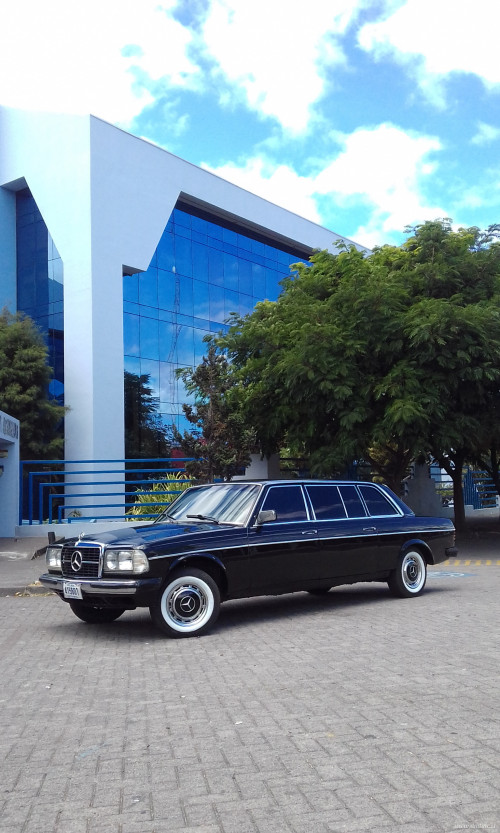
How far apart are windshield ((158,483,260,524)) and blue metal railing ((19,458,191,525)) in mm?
8123

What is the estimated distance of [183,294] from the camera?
34250 mm

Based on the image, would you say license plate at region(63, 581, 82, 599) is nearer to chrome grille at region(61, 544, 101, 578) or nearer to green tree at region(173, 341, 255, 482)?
chrome grille at region(61, 544, 101, 578)

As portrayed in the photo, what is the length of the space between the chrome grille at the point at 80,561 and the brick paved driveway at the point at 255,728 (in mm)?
696

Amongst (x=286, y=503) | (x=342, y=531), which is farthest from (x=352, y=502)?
(x=286, y=503)

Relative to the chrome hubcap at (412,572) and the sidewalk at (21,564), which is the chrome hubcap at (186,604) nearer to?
the chrome hubcap at (412,572)

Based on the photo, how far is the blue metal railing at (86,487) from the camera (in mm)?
18828

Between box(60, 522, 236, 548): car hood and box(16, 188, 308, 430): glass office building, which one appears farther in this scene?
box(16, 188, 308, 430): glass office building

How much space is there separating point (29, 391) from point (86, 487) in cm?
377

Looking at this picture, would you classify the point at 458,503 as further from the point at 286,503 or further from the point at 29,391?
the point at 286,503

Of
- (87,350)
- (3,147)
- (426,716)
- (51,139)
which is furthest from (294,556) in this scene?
(3,147)

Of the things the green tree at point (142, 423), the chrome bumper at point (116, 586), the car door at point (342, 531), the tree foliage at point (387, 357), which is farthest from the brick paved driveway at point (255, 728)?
the green tree at point (142, 423)

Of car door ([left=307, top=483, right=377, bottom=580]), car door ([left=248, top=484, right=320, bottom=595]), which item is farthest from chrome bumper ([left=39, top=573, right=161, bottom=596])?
car door ([left=307, top=483, right=377, bottom=580])

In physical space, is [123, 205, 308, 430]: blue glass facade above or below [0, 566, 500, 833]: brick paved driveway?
above

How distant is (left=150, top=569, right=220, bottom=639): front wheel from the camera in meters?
8.11
